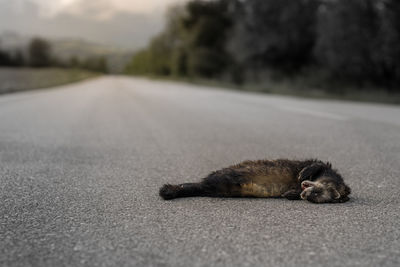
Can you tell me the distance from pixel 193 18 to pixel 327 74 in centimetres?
2966

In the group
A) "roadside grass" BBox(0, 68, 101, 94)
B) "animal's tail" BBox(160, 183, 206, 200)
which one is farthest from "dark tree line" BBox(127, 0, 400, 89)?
"animal's tail" BBox(160, 183, 206, 200)

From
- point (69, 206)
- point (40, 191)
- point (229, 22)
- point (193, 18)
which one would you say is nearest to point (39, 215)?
point (69, 206)

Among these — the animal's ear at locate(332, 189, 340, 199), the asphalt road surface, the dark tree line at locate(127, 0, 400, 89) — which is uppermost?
the dark tree line at locate(127, 0, 400, 89)

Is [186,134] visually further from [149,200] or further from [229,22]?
[229,22]

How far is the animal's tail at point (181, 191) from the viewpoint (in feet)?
10.8

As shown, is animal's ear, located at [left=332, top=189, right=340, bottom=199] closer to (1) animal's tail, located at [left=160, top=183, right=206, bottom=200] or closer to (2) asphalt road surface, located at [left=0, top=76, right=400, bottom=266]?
(2) asphalt road surface, located at [left=0, top=76, right=400, bottom=266]

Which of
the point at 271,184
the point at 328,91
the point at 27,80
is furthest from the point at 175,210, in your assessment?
the point at 27,80

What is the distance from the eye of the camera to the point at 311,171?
337cm

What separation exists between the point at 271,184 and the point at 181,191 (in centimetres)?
69

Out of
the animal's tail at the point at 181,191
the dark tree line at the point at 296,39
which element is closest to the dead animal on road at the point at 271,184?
the animal's tail at the point at 181,191

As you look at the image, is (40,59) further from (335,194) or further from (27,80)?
(335,194)

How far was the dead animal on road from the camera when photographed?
329 centimetres

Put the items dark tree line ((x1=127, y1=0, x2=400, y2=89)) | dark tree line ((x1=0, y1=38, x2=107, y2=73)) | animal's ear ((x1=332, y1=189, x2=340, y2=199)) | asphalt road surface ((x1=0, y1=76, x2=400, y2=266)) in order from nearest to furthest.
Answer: asphalt road surface ((x1=0, y1=76, x2=400, y2=266)), animal's ear ((x1=332, y1=189, x2=340, y2=199)), dark tree line ((x1=127, y1=0, x2=400, y2=89)), dark tree line ((x1=0, y1=38, x2=107, y2=73))

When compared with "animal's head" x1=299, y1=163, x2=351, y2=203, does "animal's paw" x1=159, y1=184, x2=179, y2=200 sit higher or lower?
lower
